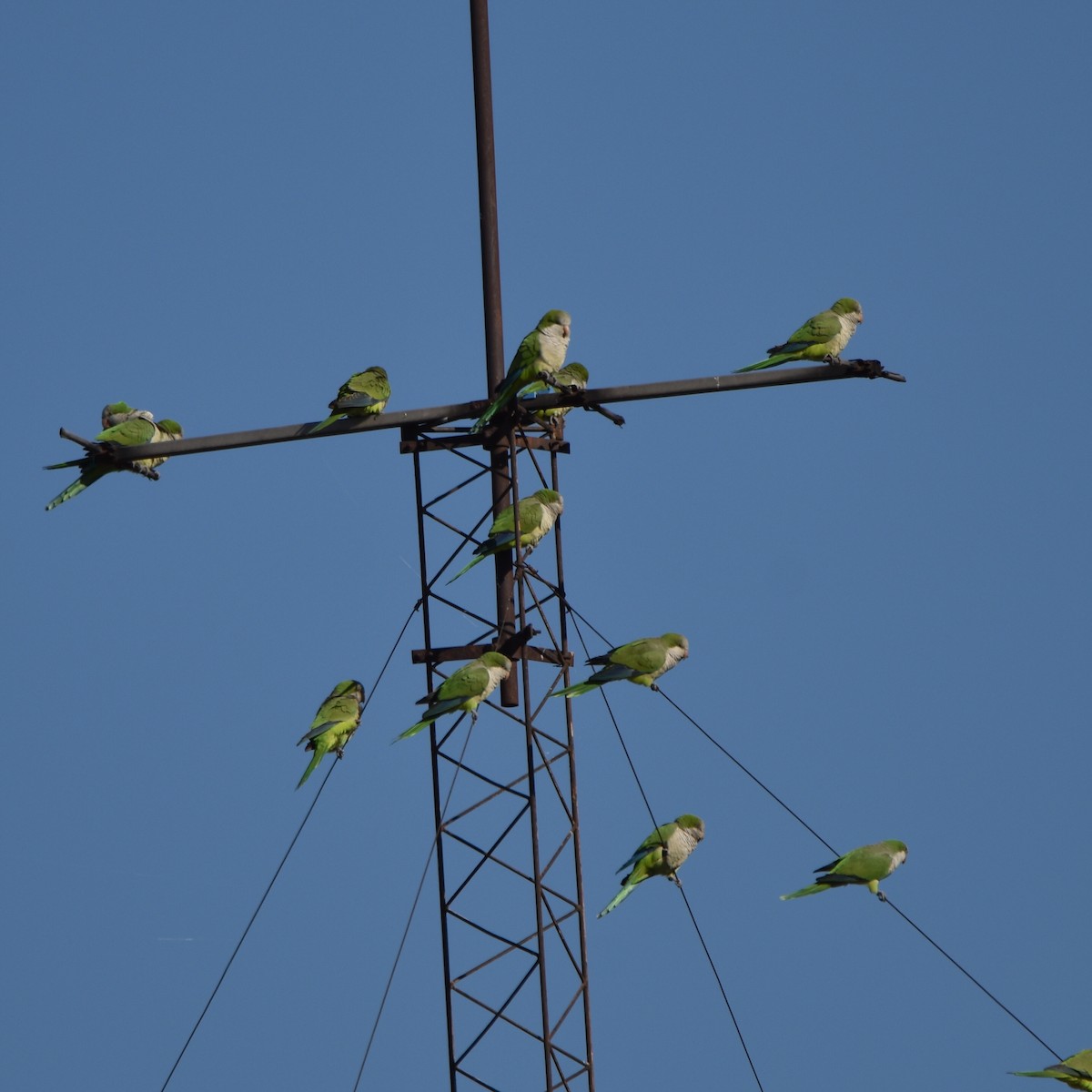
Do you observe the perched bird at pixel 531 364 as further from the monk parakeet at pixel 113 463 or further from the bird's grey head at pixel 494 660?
the monk parakeet at pixel 113 463

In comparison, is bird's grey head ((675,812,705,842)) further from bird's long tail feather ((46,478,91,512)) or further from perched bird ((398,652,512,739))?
bird's long tail feather ((46,478,91,512))

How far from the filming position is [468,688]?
1477 cm

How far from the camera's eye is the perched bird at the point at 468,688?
14773mm

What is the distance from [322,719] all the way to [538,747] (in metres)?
2.73

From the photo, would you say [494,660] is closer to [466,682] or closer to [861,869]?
[466,682]

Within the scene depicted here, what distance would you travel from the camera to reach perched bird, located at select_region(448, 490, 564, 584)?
1516cm

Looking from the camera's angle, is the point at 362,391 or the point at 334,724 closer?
the point at 362,391

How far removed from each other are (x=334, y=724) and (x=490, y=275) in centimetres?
378

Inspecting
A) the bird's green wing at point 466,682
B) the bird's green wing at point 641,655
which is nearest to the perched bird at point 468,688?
the bird's green wing at point 466,682

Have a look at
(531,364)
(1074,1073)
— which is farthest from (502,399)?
(1074,1073)

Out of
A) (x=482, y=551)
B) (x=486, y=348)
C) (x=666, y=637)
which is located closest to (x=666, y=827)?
(x=666, y=637)

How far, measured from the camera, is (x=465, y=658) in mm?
15133

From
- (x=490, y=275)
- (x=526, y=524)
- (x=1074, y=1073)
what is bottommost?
(x=1074, y=1073)

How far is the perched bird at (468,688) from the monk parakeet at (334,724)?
1776 millimetres
